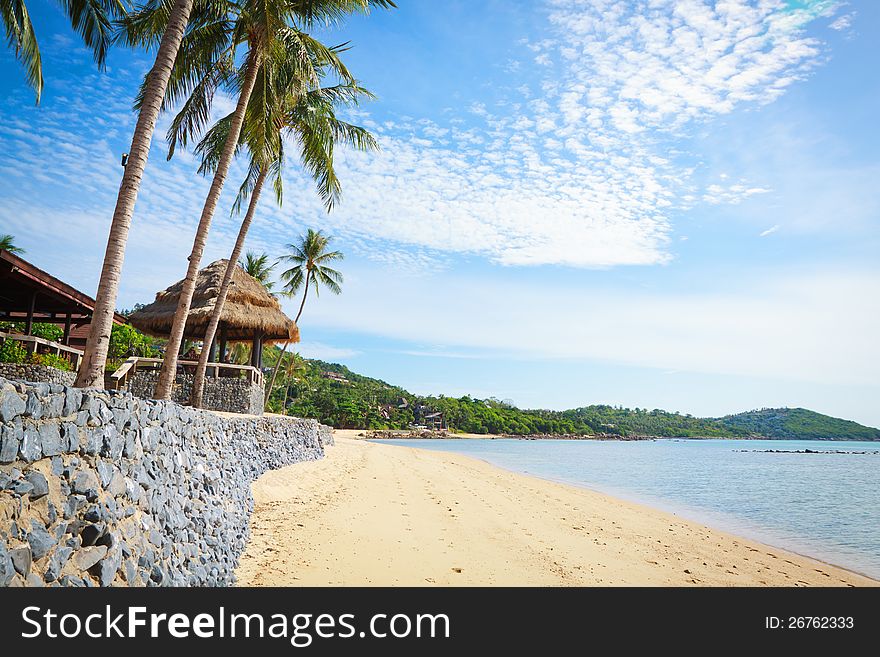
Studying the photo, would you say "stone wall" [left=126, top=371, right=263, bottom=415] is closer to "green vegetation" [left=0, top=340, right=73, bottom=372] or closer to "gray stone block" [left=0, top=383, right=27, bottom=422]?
"green vegetation" [left=0, top=340, right=73, bottom=372]

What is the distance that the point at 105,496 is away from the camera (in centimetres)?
344

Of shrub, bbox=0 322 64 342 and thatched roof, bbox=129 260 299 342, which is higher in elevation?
thatched roof, bbox=129 260 299 342

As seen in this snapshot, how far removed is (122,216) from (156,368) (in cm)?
965

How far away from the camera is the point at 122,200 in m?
5.84

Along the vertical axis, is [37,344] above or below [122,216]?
below

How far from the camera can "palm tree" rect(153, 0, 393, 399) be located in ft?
28.3

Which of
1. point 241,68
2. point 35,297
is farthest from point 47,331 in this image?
point 241,68

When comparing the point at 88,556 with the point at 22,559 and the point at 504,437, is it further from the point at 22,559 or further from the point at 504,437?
the point at 504,437

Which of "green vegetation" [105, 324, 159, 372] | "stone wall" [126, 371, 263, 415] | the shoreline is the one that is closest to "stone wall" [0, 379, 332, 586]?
"stone wall" [126, 371, 263, 415]

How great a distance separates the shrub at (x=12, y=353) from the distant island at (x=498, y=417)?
28694mm

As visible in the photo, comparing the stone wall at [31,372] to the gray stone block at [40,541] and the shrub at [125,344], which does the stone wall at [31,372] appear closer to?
the gray stone block at [40,541]

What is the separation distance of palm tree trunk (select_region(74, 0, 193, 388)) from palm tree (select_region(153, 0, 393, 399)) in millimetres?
2498
